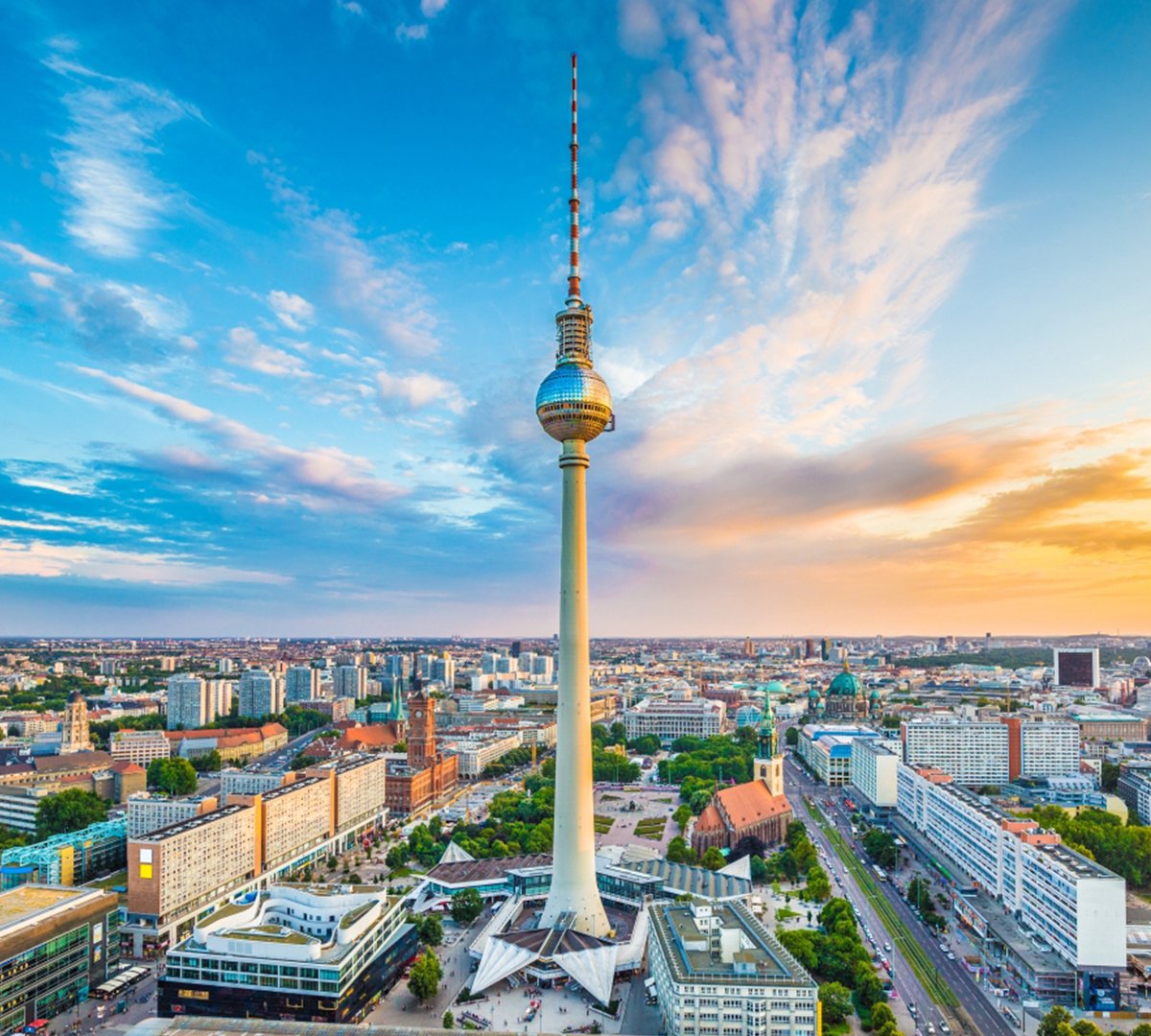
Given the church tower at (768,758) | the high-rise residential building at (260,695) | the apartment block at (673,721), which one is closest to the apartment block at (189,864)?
the church tower at (768,758)

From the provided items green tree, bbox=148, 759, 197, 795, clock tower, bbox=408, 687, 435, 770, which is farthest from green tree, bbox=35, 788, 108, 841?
clock tower, bbox=408, 687, 435, 770


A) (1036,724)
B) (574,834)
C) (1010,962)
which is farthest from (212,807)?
(1036,724)

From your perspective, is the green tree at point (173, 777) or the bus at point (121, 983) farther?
the green tree at point (173, 777)

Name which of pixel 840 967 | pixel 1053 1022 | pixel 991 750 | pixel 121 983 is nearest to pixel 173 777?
pixel 121 983

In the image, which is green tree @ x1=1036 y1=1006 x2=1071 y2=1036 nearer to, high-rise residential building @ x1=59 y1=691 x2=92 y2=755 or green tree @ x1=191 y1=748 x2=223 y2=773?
green tree @ x1=191 y1=748 x2=223 y2=773

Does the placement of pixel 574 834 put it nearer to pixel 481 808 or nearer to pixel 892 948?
pixel 892 948

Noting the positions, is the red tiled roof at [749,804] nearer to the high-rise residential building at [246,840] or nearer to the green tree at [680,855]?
the green tree at [680,855]
